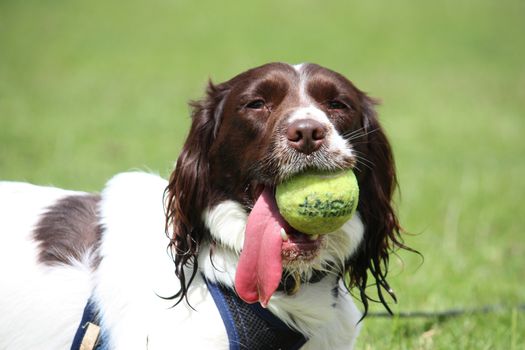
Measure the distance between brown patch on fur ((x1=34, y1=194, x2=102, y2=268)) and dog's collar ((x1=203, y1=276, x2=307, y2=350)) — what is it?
2.14 feet

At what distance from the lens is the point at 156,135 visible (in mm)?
12938

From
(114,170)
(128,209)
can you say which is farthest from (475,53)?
(128,209)

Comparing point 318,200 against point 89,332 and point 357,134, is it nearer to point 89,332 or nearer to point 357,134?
point 357,134

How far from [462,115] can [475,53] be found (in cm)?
898

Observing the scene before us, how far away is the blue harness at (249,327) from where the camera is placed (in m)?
2.89

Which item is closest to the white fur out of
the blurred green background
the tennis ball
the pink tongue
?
the pink tongue

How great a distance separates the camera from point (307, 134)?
286 cm

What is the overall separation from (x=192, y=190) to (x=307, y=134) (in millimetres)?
594

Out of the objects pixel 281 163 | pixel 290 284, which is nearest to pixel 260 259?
pixel 290 284

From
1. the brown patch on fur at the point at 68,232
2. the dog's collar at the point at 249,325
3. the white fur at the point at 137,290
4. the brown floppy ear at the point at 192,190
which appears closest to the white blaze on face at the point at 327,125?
the white fur at the point at 137,290

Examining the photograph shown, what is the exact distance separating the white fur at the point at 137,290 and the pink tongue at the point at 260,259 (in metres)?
0.13

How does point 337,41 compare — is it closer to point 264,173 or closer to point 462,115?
point 462,115

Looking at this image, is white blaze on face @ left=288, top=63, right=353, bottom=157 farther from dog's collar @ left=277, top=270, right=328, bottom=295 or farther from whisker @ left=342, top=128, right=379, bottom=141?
dog's collar @ left=277, top=270, right=328, bottom=295

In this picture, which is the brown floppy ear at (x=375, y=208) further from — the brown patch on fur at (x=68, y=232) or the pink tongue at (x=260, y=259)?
the brown patch on fur at (x=68, y=232)
